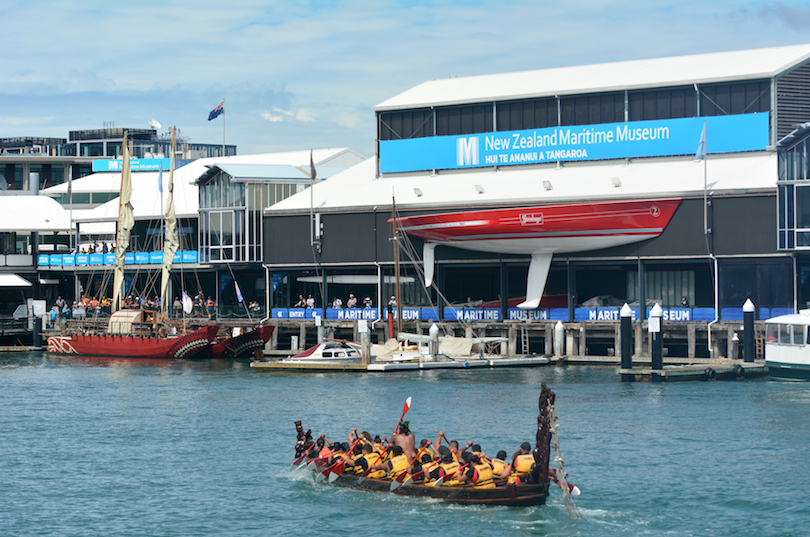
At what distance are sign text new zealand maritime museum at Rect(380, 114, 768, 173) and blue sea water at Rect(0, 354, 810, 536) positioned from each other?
56.2ft

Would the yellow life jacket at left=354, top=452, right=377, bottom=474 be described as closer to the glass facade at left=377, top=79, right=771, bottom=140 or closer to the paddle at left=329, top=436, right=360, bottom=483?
the paddle at left=329, top=436, right=360, bottom=483

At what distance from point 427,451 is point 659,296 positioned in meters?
36.6

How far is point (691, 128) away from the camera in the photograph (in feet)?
214

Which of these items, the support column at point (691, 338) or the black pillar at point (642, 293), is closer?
the support column at point (691, 338)

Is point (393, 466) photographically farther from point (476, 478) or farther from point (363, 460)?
point (476, 478)

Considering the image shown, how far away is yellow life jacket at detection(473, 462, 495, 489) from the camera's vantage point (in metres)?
29.2

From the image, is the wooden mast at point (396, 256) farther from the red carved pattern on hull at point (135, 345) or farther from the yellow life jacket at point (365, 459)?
the yellow life jacket at point (365, 459)

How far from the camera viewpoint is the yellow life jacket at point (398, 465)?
3095cm

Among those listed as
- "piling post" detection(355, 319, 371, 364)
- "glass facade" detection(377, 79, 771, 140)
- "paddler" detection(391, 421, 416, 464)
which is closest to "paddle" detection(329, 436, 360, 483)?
"paddler" detection(391, 421, 416, 464)

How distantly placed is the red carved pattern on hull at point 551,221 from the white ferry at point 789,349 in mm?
11164

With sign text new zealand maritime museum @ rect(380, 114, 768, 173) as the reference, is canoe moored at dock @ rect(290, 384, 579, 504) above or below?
below

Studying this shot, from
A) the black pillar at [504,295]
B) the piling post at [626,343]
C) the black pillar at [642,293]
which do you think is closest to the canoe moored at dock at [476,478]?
the piling post at [626,343]

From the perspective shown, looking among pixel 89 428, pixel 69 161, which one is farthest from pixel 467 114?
pixel 69 161

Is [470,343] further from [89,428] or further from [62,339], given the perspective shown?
[62,339]
